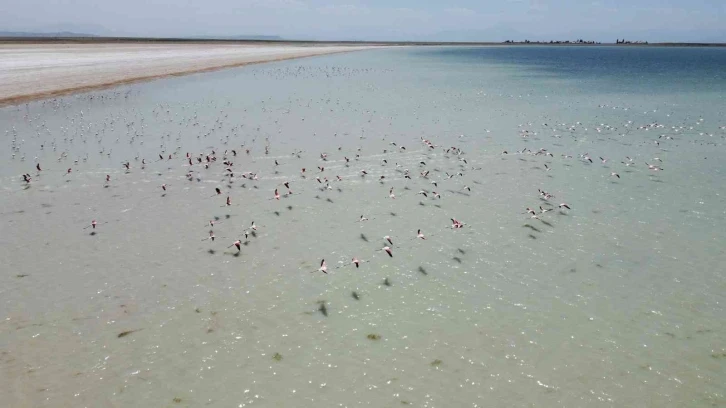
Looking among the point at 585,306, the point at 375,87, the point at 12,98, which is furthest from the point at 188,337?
the point at 375,87

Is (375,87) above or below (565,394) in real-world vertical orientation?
above

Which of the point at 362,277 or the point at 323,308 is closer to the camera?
the point at 323,308

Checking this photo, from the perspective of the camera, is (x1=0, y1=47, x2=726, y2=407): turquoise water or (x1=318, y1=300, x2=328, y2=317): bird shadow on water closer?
(x1=0, y1=47, x2=726, y2=407): turquoise water

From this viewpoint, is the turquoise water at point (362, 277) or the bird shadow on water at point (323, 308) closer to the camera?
the turquoise water at point (362, 277)

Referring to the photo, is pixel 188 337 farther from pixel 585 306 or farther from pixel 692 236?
pixel 692 236

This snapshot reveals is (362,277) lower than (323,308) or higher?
higher

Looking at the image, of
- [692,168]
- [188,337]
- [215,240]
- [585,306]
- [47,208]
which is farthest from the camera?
[692,168]

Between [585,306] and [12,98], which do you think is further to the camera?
[12,98]

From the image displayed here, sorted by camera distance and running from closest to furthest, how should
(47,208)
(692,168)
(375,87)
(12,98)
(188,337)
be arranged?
(188,337)
(47,208)
(692,168)
(12,98)
(375,87)
